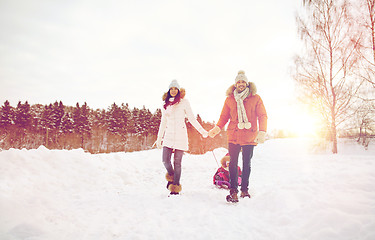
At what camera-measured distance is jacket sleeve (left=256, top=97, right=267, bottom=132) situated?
146 inches

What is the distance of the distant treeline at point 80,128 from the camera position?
4362 centimetres

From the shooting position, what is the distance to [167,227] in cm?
250

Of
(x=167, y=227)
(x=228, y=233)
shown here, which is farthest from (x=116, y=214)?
(x=228, y=233)

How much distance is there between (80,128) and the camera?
155 feet

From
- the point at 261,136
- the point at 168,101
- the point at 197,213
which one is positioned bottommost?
the point at 197,213

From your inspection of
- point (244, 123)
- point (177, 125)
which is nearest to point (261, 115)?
point (244, 123)

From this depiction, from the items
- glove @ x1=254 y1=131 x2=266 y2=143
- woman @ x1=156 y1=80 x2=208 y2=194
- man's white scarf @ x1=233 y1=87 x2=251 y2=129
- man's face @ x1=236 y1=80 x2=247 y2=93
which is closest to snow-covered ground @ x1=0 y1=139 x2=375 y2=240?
woman @ x1=156 y1=80 x2=208 y2=194

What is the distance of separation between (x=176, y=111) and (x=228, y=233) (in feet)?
8.81

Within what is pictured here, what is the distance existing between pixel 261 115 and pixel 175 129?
177 cm

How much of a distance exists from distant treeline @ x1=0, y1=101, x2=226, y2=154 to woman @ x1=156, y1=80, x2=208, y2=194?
35.7 metres

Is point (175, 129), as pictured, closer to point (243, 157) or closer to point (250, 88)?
point (243, 157)

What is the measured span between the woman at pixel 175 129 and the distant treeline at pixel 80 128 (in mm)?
35700

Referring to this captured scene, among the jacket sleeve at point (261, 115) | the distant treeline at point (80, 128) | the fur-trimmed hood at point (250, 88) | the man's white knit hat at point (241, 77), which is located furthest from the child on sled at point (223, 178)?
the distant treeline at point (80, 128)

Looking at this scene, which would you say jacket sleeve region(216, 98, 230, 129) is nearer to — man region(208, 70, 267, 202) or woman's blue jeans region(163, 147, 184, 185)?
man region(208, 70, 267, 202)
